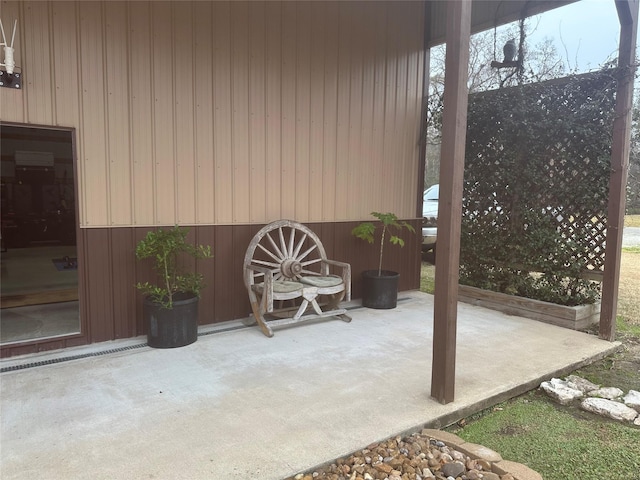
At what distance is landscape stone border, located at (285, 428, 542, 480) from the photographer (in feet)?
6.05

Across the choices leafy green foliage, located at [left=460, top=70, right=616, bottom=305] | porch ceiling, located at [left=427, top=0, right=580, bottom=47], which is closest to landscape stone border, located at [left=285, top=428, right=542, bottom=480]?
leafy green foliage, located at [left=460, top=70, right=616, bottom=305]

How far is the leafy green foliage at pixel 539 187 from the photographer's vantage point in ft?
13.0

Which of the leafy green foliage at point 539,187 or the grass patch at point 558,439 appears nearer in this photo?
the grass patch at point 558,439

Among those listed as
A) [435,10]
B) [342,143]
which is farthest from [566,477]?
[435,10]

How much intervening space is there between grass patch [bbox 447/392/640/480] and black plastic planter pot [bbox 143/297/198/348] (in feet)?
6.71

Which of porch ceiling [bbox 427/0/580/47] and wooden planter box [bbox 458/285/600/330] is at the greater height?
porch ceiling [bbox 427/0/580/47]

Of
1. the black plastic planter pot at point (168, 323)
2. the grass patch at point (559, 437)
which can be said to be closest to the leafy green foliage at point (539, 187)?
the grass patch at point (559, 437)

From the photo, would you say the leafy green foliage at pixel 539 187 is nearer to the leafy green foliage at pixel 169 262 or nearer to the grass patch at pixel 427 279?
the grass patch at pixel 427 279

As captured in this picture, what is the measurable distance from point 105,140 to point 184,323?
1.49m

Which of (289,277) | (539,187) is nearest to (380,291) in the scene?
(289,277)

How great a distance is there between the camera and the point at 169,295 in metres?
3.27

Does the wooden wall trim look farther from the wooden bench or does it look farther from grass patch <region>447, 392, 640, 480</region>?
grass patch <region>447, 392, 640, 480</region>

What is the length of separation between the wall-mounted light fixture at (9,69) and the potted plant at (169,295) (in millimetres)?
1278

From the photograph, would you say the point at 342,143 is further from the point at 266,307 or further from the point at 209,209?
the point at 266,307
